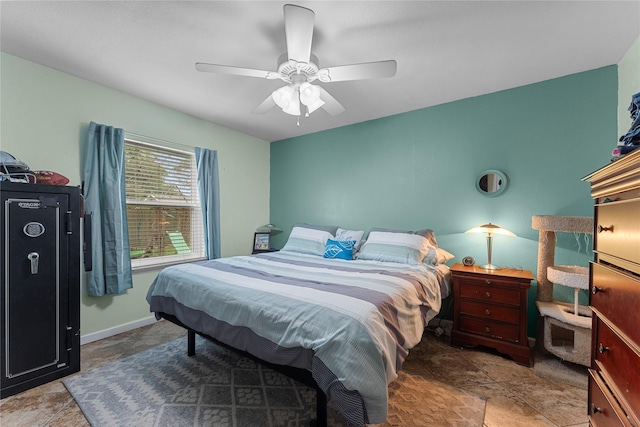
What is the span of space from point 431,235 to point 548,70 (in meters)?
1.76

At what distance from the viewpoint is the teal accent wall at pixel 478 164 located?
2.32 m

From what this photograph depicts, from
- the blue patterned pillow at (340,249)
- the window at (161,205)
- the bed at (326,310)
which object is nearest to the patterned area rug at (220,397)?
the bed at (326,310)

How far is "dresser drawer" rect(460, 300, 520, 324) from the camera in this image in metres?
2.24

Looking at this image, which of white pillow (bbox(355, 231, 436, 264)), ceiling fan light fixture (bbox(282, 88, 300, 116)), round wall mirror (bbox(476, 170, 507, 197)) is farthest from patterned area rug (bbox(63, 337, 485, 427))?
ceiling fan light fixture (bbox(282, 88, 300, 116))

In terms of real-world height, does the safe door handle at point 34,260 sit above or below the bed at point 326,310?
above

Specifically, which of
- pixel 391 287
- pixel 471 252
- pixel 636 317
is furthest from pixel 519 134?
pixel 636 317

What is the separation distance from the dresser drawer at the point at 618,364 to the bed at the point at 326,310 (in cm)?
81

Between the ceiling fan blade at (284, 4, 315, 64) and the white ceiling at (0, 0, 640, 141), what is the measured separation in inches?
8.8

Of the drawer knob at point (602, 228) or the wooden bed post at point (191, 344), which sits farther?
the wooden bed post at point (191, 344)

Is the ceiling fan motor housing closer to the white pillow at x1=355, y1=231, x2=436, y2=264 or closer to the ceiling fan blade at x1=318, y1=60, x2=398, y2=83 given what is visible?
the ceiling fan blade at x1=318, y1=60, x2=398, y2=83

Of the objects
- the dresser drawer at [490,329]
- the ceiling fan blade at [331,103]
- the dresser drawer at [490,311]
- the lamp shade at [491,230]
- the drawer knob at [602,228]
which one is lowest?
the dresser drawer at [490,329]

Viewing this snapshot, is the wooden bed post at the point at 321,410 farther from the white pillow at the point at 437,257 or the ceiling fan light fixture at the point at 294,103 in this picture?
the ceiling fan light fixture at the point at 294,103

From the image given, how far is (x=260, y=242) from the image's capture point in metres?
4.21

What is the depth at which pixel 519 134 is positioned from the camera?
102 inches
